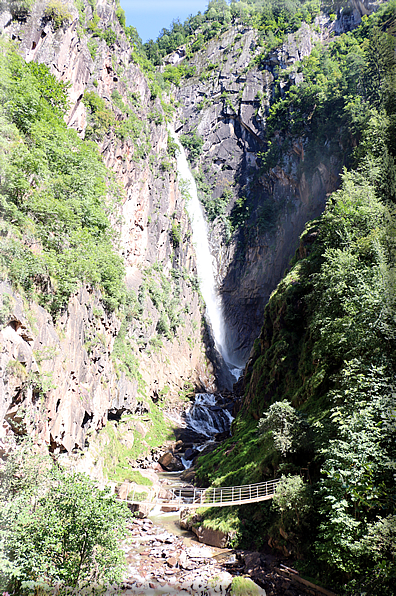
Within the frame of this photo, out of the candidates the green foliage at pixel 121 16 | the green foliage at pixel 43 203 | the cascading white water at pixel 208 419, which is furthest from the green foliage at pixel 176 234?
the green foliage at pixel 121 16

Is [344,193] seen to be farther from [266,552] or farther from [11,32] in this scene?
[11,32]

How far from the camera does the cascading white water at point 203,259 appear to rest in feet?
207

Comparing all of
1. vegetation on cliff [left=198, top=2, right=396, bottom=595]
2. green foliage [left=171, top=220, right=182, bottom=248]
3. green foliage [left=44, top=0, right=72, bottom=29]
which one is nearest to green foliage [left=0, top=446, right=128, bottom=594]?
vegetation on cliff [left=198, top=2, right=396, bottom=595]

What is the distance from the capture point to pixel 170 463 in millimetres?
31203

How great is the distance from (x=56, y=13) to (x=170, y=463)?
4153 cm

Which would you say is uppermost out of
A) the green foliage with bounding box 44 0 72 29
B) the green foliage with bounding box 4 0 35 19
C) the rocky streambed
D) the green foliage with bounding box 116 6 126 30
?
the green foliage with bounding box 116 6 126 30

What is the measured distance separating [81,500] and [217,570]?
8.72 metres

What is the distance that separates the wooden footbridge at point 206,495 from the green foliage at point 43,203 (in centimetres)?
1099

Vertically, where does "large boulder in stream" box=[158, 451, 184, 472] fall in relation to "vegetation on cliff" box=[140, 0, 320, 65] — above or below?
below

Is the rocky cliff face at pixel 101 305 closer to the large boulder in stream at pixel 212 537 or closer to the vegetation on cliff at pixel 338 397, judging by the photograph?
the large boulder in stream at pixel 212 537

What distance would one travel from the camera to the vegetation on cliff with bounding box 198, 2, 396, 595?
10664 millimetres

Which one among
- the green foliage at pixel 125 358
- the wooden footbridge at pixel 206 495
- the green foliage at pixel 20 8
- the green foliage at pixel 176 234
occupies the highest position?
the green foliage at pixel 20 8

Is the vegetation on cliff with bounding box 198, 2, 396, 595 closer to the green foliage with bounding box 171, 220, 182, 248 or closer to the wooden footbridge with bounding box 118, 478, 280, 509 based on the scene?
the wooden footbridge with bounding box 118, 478, 280, 509

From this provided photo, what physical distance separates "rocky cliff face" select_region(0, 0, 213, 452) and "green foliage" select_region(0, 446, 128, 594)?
2.12m
